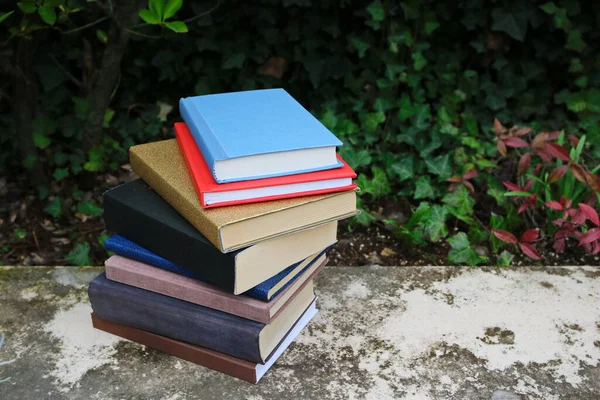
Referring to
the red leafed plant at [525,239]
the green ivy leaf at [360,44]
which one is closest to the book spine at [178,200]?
the red leafed plant at [525,239]

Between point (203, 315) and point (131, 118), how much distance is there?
1649 millimetres

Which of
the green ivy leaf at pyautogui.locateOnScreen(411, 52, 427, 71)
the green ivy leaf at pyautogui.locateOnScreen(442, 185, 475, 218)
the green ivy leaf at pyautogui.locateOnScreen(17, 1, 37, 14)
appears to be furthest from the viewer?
the green ivy leaf at pyautogui.locateOnScreen(411, 52, 427, 71)

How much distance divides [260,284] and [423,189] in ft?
3.79

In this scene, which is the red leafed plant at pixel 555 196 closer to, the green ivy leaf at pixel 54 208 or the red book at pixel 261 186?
the red book at pixel 261 186

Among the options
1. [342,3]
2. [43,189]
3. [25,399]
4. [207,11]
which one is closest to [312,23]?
[342,3]

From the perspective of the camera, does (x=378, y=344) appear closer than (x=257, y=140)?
No

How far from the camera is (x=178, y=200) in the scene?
4.50 feet

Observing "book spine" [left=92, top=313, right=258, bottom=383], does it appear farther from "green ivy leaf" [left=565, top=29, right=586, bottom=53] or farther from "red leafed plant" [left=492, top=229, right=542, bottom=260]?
"green ivy leaf" [left=565, top=29, right=586, bottom=53]

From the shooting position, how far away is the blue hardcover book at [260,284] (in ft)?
4.35

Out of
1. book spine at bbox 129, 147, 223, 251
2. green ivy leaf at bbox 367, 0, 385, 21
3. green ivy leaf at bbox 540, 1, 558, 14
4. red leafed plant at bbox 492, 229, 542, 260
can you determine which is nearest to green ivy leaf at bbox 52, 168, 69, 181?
book spine at bbox 129, 147, 223, 251

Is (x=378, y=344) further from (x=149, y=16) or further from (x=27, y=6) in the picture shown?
(x=27, y=6)

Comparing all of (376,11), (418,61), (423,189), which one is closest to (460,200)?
(423,189)

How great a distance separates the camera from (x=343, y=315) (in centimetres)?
163

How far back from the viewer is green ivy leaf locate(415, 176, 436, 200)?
233 cm
